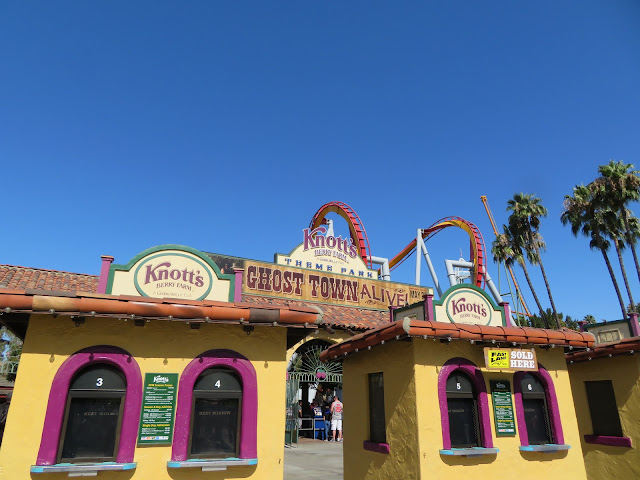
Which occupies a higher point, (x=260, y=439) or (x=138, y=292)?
(x=138, y=292)

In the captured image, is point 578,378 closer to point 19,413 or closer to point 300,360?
point 300,360

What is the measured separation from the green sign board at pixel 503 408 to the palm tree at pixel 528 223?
25989 mm

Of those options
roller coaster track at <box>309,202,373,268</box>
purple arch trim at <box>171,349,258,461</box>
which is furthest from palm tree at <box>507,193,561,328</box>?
purple arch trim at <box>171,349,258,461</box>

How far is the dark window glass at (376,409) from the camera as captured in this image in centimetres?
848

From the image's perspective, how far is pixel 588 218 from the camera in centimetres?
2772

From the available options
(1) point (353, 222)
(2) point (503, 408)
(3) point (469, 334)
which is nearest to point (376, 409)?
(2) point (503, 408)

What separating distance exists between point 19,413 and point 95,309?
169 centimetres

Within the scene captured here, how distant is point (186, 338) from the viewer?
673 cm

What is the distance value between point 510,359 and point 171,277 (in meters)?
6.25

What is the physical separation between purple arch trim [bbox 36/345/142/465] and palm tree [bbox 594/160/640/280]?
27.4 meters

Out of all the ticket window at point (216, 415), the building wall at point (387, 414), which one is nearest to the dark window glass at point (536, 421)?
the building wall at point (387, 414)

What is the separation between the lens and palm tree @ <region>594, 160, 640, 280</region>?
2520cm

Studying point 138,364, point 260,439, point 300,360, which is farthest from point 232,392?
point 300,360

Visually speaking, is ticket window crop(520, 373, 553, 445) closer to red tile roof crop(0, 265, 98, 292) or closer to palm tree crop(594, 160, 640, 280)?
red tile roof crop(0, 265, 98, 292)
